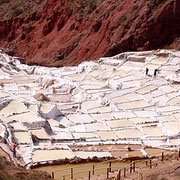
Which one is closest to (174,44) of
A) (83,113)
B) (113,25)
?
(113,25)

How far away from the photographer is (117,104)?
17.4 meters

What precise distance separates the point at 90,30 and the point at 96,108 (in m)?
15.4

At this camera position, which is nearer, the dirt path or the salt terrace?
the dirt path

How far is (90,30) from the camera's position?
31.4 meters

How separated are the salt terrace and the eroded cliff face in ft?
10.9

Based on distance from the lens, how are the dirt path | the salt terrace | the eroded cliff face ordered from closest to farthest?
the dirt path, the salt terrace, the eroded cliff face

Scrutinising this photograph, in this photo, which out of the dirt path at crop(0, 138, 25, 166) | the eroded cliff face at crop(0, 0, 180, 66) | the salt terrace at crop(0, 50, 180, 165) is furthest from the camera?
the eroded cliff face at crop(0, 0, 180, 66)

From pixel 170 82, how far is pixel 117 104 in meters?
4.58

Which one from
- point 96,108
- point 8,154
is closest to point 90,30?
point 96,108

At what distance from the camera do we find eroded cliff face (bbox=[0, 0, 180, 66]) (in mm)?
28422

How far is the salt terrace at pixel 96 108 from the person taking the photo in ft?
Answer: 39.3

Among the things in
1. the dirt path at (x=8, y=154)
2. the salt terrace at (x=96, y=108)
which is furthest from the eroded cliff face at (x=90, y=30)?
the dirt path at (x=8, y=154)

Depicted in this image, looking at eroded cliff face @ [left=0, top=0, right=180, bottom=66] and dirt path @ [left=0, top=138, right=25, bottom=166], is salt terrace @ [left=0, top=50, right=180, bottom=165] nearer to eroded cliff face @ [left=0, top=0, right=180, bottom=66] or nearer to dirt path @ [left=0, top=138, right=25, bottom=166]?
dirt path @ [left=0, top=138, right=25, bottom=166]

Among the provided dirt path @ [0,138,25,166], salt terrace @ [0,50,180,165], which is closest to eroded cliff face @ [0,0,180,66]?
salt terrace @ [0,50,180,165]
